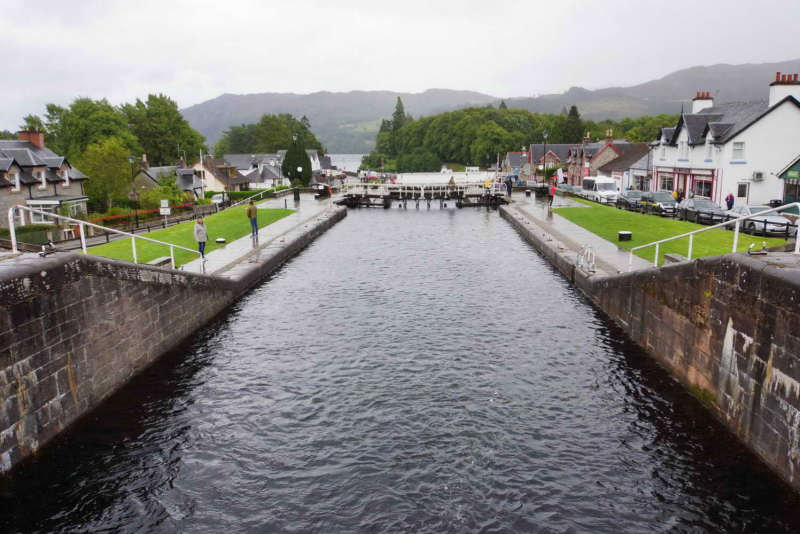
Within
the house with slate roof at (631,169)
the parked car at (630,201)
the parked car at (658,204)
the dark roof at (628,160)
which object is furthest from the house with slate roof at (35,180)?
the dark roof at (628,160)

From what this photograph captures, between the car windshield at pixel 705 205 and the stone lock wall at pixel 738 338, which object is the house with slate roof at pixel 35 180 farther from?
the car windshield at pixel 705 205

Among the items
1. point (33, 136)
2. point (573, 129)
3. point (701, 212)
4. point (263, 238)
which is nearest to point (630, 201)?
point (701, 212)

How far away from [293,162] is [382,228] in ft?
149

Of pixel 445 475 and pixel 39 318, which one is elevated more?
pixel 39 318

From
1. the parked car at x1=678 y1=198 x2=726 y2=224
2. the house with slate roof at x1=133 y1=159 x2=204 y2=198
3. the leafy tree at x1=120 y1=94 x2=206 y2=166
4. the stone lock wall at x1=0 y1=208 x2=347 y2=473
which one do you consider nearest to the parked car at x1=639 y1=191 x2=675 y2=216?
the parked car at x1=678 y1=198 x2=726 y2=224

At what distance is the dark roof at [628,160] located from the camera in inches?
2659

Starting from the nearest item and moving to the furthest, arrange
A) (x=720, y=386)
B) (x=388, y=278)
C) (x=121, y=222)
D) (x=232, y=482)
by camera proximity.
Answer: (x=232, y=482) < (x=720, y=386) < (x=388, y=278) < (x=121, y=222)

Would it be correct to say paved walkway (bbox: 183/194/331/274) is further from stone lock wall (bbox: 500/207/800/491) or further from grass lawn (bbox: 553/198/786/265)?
grass lawn (bbox: 553/198/786/265)

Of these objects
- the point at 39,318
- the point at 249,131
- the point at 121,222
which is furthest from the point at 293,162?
the point at 249,131

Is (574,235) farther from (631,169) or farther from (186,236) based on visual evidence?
(631,169)

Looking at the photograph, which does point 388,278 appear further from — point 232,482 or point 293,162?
point 293,162

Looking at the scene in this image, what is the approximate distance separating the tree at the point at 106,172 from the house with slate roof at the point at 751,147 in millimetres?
52889

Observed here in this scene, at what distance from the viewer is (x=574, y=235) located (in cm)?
3256

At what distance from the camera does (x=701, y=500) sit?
995cm
